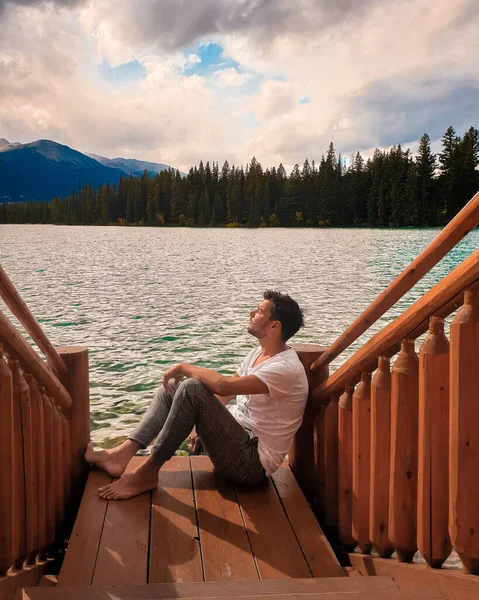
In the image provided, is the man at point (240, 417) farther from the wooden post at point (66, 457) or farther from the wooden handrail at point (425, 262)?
the wooden handrail at point (425, 262)

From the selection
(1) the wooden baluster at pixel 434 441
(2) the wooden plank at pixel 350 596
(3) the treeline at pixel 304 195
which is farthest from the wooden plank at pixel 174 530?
(3) the treeline at pixel 304 195

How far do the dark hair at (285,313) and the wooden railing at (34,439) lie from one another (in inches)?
46.6

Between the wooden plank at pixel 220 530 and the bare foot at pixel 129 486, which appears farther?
the bare foot at pixel 129 486

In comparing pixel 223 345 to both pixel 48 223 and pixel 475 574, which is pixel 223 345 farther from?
pixel 48 223

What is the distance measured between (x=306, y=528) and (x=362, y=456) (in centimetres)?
59

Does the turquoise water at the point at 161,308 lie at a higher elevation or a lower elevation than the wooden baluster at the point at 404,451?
lower

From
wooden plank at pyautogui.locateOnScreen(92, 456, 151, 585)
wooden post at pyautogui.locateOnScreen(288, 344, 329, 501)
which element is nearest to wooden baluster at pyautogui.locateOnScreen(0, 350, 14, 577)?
wooden plank at pyautogui.locateOnScreen(92, 456, 151, 585)

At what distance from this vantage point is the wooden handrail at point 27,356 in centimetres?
210

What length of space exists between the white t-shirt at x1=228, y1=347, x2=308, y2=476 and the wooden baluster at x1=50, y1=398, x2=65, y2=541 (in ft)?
3.38

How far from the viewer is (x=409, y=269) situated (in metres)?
2.06

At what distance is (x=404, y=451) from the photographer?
2131 mm

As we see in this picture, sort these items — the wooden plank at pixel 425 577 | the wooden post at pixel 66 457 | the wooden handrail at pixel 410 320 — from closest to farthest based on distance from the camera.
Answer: the wooden handrail at pixel 410 320
the wooden plank at pixel 425 577
the wooden post at pixel 66 457

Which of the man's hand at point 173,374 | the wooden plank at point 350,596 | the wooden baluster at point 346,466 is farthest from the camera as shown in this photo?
the man's hand at point 173,374

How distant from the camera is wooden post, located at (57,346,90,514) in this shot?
3.25m
